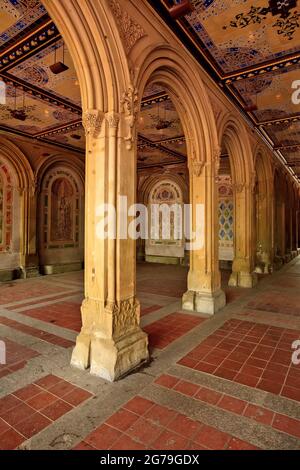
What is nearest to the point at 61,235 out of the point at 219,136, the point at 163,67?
the point at 219,136

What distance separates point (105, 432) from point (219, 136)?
6329mm

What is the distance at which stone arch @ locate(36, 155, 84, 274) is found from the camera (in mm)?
11617

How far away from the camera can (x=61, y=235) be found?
40.7ft

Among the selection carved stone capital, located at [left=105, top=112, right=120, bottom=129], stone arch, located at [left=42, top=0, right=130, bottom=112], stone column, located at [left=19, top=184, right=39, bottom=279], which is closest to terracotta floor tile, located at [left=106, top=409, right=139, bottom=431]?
carved stone capital, located at [left=105, top=112, right=120, bottom=129]

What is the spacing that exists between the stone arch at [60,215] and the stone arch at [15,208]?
0.60 meters

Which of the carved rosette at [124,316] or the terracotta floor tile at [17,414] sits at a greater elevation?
the carved rosette at [124,316]

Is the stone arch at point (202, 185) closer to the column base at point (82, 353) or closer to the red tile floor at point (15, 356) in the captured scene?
the column base at point (82, 353)

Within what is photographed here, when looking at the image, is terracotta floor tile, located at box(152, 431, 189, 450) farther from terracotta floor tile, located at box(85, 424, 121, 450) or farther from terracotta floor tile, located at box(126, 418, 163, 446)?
terracotta floor tile, located at box(85, 424, 121, 450)

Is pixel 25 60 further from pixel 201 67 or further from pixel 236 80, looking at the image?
pixel 236 80

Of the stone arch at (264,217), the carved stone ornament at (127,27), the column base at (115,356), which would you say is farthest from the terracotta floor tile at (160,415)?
the stone arch at (264,217)

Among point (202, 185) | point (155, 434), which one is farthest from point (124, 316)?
point (202, 185)

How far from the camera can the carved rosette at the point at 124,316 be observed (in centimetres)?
352

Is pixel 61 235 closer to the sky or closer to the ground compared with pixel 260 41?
closer to the ground

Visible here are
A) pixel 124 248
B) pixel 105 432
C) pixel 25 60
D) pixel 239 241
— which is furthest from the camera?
pixel 239 241
